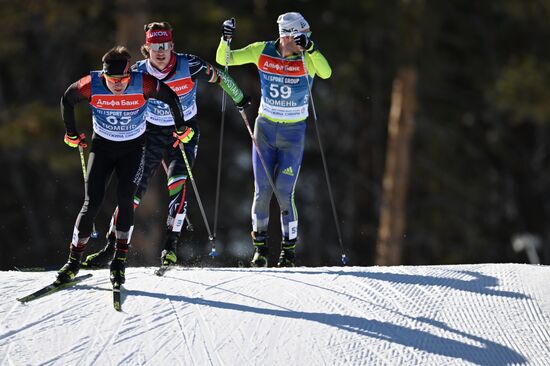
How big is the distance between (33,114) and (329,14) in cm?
547

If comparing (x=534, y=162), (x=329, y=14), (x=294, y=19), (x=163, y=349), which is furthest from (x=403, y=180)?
(x=163, y=349)

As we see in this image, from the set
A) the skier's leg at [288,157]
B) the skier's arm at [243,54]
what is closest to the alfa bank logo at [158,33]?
the skier's arm at [243,54]

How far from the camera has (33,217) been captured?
2128 centimetres

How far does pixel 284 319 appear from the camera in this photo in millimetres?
7660

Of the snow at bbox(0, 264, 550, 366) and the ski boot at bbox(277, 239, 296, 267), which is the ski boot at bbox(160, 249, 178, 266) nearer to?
the snow at bbox(0, 264, 550, 366)

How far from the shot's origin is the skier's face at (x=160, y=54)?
28.1 feet

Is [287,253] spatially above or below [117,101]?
below

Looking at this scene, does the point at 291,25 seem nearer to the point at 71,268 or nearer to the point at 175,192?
the point at 175,192

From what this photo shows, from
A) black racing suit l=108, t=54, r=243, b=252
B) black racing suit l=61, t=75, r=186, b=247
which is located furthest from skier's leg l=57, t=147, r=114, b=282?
black racing suit l=108, t=54, r=243, b=252

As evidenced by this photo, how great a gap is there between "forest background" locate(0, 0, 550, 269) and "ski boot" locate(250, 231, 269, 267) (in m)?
6.45

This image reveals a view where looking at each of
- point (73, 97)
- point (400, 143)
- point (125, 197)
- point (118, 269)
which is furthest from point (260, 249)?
point (400, 143)

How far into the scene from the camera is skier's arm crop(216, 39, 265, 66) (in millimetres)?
9172

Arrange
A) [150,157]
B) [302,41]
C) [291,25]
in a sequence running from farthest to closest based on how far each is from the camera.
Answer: [291,25]
[150,157]
[302,41]

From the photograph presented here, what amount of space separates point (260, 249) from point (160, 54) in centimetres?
204
